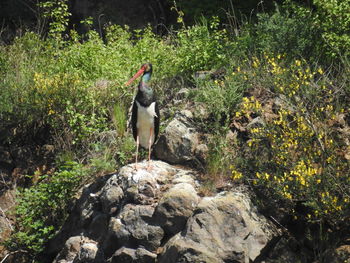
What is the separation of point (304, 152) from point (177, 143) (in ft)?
5.99

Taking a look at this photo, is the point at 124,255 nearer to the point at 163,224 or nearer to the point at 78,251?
the point at 163,224

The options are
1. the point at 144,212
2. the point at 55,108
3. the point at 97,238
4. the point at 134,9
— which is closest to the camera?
the point at 144,212

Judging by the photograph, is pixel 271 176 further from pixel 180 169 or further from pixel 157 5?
pixel 157 5

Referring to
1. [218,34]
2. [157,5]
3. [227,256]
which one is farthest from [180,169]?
[157,5]

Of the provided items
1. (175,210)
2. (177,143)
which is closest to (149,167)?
(177,143)

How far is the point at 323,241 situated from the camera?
22.4 feet

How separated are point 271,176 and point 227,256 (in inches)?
50.0

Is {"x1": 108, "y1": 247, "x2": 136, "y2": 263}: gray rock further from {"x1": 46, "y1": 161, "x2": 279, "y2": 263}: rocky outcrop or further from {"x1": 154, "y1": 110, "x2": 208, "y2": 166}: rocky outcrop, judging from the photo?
{"x1": 154, "y1": 110, "x2": 208, "y2": 166}: rocky outcrop

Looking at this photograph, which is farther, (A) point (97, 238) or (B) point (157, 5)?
(B) point (157, 5)

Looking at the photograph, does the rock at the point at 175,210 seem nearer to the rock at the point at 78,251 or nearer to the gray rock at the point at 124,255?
the gray rock at the point at 124,255

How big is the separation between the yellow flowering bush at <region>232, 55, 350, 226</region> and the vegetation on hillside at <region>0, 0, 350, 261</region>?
17mm

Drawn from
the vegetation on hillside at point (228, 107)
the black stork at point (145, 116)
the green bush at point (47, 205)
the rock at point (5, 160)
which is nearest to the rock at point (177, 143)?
the black stork at point (145, 116)

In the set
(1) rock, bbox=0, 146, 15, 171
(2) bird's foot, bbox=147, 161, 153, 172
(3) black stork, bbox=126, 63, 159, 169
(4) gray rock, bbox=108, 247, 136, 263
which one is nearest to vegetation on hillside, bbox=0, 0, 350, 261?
(1) rock, bbox=0, 146, 15, 171

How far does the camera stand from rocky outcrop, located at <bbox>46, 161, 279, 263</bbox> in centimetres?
662
